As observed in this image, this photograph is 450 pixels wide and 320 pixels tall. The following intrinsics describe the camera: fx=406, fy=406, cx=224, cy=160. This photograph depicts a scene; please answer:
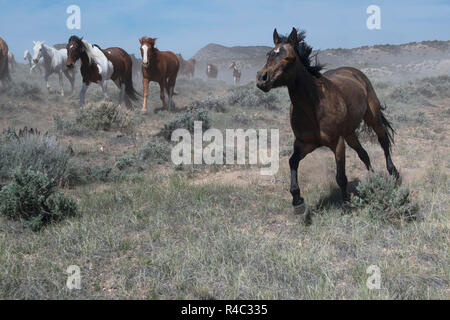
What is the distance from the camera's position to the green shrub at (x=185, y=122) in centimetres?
1090

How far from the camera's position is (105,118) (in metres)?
11.4

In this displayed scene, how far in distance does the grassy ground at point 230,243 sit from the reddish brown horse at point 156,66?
7.04 metres

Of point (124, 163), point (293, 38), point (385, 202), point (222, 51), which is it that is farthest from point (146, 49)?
point (222, 51)

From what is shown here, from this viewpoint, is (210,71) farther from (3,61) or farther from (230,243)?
(230,243)

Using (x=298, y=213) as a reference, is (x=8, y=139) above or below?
above

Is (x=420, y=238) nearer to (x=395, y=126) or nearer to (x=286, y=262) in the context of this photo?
(x=286, y=262)

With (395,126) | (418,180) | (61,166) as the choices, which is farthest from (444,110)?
(61,166)

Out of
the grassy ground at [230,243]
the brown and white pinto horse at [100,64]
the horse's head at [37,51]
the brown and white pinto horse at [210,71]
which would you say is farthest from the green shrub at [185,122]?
the brown and white pinto horse at [210,71]

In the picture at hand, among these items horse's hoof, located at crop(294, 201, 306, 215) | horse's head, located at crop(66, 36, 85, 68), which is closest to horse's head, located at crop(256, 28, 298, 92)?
horse's hoof, located at crop(294, 201, 306, 215)

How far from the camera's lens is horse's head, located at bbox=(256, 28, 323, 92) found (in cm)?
449

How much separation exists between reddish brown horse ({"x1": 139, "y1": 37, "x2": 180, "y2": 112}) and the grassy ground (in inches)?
277

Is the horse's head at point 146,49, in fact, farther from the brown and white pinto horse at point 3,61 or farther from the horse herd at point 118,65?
the brown and white pinto horse at point 3,61
